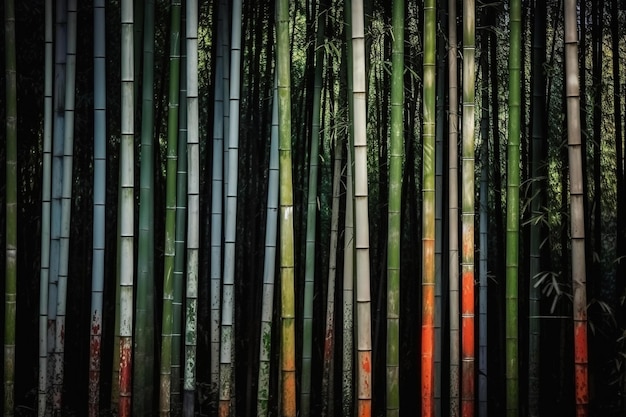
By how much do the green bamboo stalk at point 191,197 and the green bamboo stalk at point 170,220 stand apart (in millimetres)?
80

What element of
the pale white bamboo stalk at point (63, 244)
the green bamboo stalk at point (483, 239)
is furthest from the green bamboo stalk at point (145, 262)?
the green bamboo stalk at point (483, 239)

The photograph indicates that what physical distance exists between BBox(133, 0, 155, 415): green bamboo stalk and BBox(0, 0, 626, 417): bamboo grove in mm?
11

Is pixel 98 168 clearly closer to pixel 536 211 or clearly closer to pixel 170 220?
pixel 170 220

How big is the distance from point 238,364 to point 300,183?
46.5 inches

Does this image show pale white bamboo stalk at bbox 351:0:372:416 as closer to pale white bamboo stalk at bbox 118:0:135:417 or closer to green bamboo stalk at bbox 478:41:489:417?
pale white bamboo stalk at bbox 118:0:135:417

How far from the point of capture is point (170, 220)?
3.69 metres

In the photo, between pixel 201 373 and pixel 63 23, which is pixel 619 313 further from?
pixel 63 23

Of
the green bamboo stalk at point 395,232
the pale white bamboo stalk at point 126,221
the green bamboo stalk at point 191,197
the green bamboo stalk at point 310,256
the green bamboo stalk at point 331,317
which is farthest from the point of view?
the green bamboo stalk at point 331,317

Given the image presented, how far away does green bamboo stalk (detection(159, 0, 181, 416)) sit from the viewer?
363 cm

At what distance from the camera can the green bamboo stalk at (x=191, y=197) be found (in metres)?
3.50

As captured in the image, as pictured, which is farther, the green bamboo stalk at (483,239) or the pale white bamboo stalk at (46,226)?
the green bamboo stalk at (483,239)

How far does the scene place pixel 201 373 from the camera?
4.97 metres

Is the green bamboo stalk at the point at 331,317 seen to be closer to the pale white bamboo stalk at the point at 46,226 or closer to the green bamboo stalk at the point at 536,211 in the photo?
the green bamboo stalk at the point at 536,211

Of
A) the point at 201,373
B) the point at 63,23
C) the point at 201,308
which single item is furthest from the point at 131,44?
the point at 201,373
